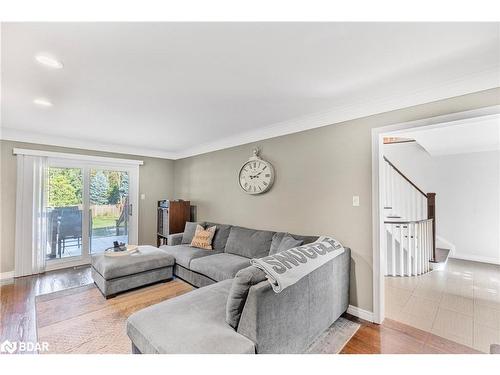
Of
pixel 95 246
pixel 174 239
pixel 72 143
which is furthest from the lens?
pixel 95 246

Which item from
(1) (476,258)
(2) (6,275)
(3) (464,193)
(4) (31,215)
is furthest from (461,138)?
(2) (6,275)

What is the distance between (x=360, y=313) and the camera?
248 centimetres

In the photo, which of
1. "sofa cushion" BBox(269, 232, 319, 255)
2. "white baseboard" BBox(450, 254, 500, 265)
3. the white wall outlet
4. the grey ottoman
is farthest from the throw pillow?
"white baseboard" BBox(450, 254, 500, 265)

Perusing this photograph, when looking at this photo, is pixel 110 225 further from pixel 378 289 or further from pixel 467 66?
pixel 467 66

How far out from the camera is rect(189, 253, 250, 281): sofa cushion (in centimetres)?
281

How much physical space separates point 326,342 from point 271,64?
2.40 metres

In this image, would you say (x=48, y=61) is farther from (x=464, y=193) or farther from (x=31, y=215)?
(x=464, y=193)

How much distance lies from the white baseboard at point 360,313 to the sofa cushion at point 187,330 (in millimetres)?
1539

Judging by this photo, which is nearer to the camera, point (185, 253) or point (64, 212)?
point (185, 253)

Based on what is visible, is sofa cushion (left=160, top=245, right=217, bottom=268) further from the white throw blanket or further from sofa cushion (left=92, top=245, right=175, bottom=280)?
the white throw blanket

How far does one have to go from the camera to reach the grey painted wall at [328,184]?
8.01 ft

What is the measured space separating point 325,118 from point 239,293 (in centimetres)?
225

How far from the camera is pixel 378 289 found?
2371 mm

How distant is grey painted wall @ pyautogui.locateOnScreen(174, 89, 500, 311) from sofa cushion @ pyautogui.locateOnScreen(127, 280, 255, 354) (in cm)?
157
